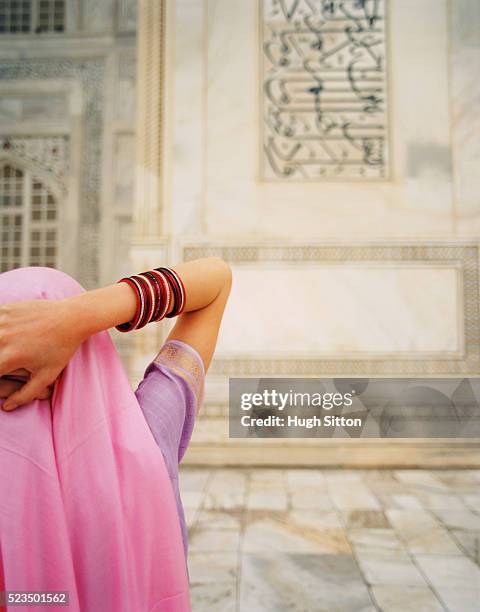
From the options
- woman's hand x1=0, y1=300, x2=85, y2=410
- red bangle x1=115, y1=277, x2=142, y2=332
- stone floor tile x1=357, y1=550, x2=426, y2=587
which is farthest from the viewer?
stone floor tile x1=357, y1=550, x2=426, y2=587

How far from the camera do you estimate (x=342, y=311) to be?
249cm

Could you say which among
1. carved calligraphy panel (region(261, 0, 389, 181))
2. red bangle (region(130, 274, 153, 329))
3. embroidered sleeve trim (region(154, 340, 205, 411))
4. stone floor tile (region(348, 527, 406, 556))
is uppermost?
carved calligraphy panel (region(261, 0, 389, 181))

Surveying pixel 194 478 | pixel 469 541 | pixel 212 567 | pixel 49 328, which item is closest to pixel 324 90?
pixel 194 478

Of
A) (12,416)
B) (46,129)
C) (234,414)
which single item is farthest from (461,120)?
(46,129)

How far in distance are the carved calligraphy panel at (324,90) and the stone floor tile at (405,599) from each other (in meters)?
1.93

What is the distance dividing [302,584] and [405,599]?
9.6 inches

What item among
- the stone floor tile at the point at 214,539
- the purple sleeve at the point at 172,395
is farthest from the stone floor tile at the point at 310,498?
the purple sleeve at the point at 172,395

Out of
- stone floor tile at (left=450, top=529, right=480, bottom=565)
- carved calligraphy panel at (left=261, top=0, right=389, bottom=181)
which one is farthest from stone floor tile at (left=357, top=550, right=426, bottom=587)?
carved calligraphy panel at (left=261, top=0, right=389, bottom=181)

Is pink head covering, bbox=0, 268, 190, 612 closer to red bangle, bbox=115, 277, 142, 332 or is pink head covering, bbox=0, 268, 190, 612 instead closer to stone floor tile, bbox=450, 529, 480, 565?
red bangle, bbox=115, 277, 142, 332

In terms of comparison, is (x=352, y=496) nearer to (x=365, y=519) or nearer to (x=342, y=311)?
(x=365, y=519)

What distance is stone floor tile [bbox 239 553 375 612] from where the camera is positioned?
3.59ft

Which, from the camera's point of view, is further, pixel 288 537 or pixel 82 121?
pixel 82 121

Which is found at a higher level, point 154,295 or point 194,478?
point 154,295

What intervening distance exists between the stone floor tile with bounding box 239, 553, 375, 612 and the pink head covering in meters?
0.81
